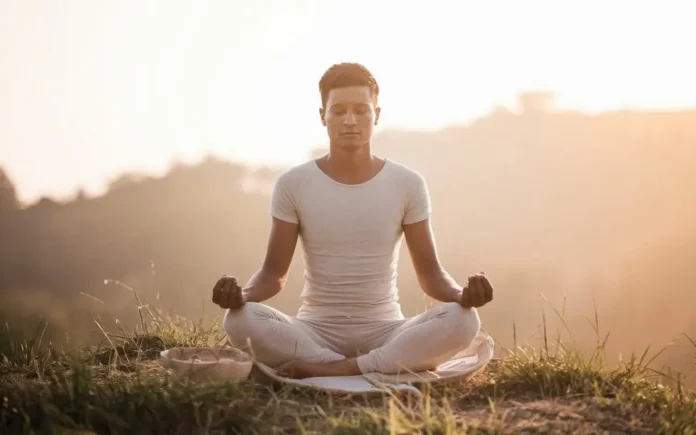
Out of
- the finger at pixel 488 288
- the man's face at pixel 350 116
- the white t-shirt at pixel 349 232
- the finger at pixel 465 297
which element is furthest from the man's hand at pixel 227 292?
the finger at pixel 488 288

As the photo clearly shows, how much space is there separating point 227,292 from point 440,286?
5.09 feet

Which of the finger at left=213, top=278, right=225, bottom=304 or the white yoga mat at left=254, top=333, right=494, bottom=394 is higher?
the finger at left=213, top=278, right=225, bottom=304

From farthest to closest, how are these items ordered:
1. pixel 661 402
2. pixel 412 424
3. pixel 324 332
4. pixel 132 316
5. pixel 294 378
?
pixel 132 316 < pixel 324 332 < pixel 294 378 < pixel 661 402 < pixel 412 424

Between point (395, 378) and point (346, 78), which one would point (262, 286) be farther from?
point (346, 78)

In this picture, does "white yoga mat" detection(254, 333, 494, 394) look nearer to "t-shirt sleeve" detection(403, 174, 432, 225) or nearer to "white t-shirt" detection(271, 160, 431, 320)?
"white t-shirt" detection(271, 160, 431, 320)

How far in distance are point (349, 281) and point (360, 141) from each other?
1.03m

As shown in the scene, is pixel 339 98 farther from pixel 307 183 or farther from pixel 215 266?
pixel 215 266

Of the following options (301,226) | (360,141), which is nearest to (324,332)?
(301,226)

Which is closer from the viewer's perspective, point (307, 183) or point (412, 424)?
point (412, 424)

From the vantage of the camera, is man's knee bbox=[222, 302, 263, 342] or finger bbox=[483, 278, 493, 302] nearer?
finger bbox=[483, 278, 493, 302]

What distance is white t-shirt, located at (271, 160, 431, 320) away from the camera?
5527mm

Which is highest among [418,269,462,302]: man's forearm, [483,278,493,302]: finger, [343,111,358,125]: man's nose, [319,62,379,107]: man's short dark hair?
[319,62,379,107]: man's short dark hair

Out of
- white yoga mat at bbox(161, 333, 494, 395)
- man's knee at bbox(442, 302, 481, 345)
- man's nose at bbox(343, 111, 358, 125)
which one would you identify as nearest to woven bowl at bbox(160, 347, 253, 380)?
white yoga mat at bbox(161, 333, 494, 395)

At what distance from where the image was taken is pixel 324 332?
18.0 ft
